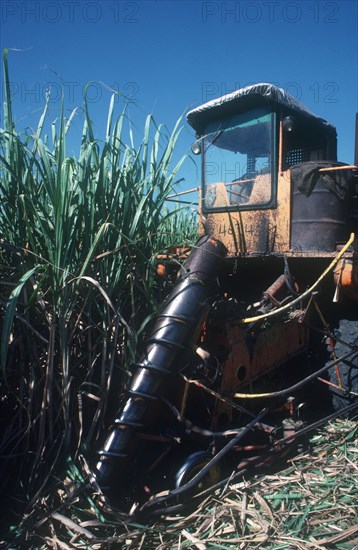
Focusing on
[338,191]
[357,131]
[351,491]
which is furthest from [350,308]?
[351,491]

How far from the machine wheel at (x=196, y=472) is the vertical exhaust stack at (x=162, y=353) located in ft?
0.86

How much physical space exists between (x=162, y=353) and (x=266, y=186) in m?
2.08

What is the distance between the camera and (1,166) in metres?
2.06

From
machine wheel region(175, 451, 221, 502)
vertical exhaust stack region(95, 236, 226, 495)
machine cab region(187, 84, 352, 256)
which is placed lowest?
machine wheel region(175, 451, 221, 502)

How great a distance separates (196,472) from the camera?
2.13m

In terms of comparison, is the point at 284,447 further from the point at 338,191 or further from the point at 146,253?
→ the point at 338,191

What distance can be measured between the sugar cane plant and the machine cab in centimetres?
149

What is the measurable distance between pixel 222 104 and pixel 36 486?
3.25 m

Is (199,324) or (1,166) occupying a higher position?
(1,166)

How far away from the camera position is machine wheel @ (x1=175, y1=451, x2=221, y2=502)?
2.04 m

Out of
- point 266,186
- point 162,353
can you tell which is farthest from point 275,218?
point 162,353

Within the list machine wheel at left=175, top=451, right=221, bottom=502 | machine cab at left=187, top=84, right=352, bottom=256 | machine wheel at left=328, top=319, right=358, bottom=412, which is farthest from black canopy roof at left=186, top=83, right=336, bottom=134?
machine wheel at left=175, top=451, right=221, bottom=502

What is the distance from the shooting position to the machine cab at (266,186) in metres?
3.43

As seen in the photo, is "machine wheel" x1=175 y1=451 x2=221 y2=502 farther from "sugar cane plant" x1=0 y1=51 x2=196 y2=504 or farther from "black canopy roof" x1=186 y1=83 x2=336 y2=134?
"black canopy roof" x1=186 y1=83 x2=336 y2=134
